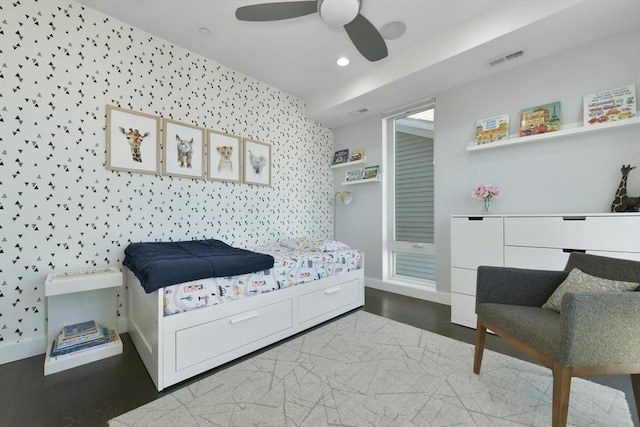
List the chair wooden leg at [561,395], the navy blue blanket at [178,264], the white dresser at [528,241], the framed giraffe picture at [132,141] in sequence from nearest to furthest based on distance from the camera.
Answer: the chair wooden leg at [561,395] → the navy blue blanket at [178,264] → the white dresser at [528,241] → the framed giraffe picture at [132,141]

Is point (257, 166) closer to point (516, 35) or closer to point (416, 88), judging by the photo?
point (416, 88)

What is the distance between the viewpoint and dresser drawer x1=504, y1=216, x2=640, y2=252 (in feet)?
6.22

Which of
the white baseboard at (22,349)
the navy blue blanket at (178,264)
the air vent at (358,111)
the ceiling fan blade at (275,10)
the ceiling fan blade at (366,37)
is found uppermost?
the air vent at (358,111)

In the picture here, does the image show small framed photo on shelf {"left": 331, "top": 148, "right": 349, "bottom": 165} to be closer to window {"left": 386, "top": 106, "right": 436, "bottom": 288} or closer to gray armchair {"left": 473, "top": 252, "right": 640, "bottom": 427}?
window {"left": 386, "top": 106, "right": 436, "bottom": 288}

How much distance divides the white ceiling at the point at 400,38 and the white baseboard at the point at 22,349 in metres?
2.79

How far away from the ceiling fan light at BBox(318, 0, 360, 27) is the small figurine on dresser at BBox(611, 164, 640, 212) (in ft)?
8.31

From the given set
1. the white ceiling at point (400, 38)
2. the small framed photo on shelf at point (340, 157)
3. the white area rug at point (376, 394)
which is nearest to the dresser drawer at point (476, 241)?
the white area rug at point (376, 394)

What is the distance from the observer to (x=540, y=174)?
2590mm

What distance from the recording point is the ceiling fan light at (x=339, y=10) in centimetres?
184

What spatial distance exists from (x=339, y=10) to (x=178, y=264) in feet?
6.85

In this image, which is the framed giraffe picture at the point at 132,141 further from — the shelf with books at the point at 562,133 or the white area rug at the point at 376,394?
the shelf with books at the point at 562,133

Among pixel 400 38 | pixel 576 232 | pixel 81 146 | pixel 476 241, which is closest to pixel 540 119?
pixel 576 232

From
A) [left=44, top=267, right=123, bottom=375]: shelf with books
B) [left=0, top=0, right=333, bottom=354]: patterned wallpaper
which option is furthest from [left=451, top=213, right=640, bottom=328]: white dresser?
[left=44, top=267, right=123, bottom=375]: shelf with books

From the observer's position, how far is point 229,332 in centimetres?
187
